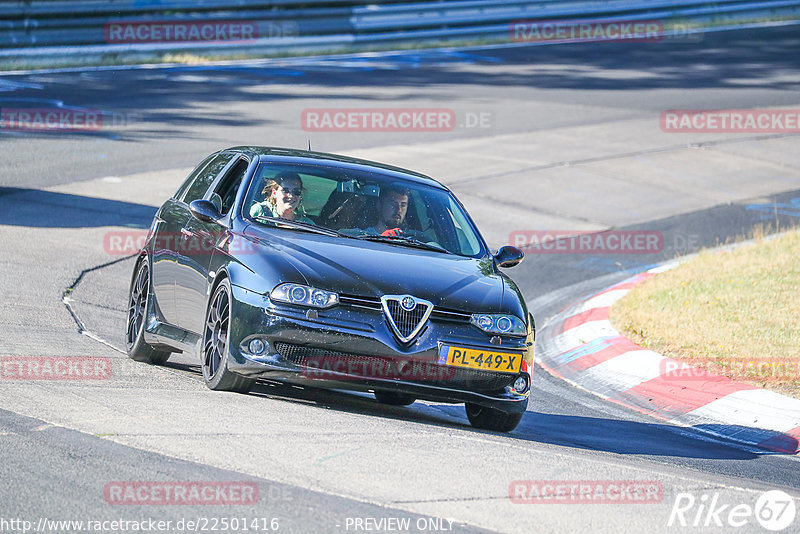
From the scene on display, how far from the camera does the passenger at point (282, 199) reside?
8.02 m

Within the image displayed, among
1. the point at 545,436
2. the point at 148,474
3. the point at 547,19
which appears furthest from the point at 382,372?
the point at 547,19

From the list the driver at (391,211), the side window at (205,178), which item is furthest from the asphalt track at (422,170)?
the side window at (205,178)

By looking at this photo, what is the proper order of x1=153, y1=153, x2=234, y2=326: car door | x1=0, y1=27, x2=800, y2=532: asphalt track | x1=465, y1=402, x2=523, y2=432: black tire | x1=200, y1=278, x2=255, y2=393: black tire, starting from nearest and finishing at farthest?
x1=0, y1=27, x2=800, y2=532: asphalt track → x1=200, y1=278, x2=255, y2=393: black tire → x1=465, y1=402, x2=523, y2=432: black tire → x1=153, y1=153, x2=234, y2=326: car door

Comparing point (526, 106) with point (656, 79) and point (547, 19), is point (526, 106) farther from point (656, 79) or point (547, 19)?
point (547, 19)

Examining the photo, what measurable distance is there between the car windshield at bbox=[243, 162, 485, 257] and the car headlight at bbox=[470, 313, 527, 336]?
0.91 m

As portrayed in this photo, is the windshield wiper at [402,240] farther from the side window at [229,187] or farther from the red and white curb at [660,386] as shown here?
the red and white curb at [660,386]

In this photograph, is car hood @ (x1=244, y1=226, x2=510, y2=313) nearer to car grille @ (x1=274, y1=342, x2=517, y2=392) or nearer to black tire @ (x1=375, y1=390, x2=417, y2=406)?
car grille @ (x1=274, y1=342, x2=517, y2=392)

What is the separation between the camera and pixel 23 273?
11422mm

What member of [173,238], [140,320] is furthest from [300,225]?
[140,320]

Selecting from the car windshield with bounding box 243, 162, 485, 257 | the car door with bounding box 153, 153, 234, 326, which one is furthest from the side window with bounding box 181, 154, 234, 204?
the car windshield with bounding box 243, 162, 485, 257

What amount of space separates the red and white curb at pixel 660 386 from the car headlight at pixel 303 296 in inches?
124

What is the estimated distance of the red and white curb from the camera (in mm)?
8586

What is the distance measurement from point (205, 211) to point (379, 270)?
146 centimetres

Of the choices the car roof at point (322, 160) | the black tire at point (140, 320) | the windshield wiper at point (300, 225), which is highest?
the car roof at point (322, 160)
